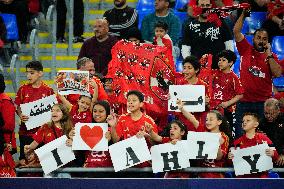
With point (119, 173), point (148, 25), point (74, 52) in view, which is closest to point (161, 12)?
point (148, 25)

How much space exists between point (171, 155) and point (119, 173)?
84cm

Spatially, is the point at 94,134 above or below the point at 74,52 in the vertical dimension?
below

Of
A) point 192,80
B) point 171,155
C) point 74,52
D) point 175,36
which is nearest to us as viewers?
point 171,155

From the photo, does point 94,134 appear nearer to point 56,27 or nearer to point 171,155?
point 171,155

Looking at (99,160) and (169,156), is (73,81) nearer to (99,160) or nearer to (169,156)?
(99,160)

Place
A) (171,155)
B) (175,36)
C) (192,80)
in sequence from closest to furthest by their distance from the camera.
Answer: (171,155)
(192,80)
(175,36)

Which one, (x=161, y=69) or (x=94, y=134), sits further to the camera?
(x=161, y=69)

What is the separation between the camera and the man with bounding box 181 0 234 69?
14.8 metres

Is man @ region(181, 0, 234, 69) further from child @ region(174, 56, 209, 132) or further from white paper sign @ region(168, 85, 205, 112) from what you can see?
white paper sign @ region(168, 85, 205, 112)

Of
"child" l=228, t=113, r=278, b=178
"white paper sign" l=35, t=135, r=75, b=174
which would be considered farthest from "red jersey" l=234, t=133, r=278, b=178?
"white paper sign" l=35, t=135, r=75, b=174

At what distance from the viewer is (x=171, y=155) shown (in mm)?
12297

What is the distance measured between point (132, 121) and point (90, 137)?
22.6 inches

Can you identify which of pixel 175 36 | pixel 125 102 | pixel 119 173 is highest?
pixel 175 36

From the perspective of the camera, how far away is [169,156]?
12289 mm
